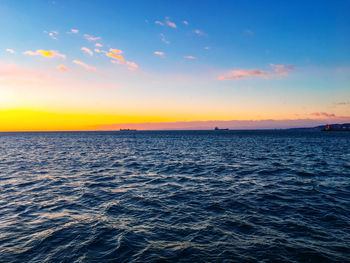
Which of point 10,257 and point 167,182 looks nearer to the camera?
point 10,257

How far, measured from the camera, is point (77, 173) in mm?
27422

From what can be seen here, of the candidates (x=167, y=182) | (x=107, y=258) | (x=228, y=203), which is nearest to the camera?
(x=107, y=258)

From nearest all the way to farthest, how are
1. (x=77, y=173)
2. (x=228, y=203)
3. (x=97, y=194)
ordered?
(x=228, y=203), (x=97, y=194), (x=77, y=173)

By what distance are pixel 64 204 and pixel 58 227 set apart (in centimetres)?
401

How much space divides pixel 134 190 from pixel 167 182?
3918 millimetres

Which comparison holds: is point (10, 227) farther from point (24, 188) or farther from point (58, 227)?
point (24, 188)

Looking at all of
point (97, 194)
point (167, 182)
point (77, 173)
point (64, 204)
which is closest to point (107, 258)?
point (64, 204)

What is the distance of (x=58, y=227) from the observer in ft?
38.5

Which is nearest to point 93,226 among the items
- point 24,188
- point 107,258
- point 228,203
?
point 107,258

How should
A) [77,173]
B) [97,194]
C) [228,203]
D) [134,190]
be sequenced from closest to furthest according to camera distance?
[228,203], [97,194], [134,190], [77,173]

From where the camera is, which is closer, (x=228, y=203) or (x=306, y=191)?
(x=228, y=203)

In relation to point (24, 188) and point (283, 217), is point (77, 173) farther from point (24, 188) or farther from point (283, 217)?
point (283, 217)

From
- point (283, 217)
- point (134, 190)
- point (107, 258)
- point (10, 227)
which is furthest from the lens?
point (134, 190)

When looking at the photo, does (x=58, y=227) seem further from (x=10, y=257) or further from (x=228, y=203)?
(x=228, y=203)
